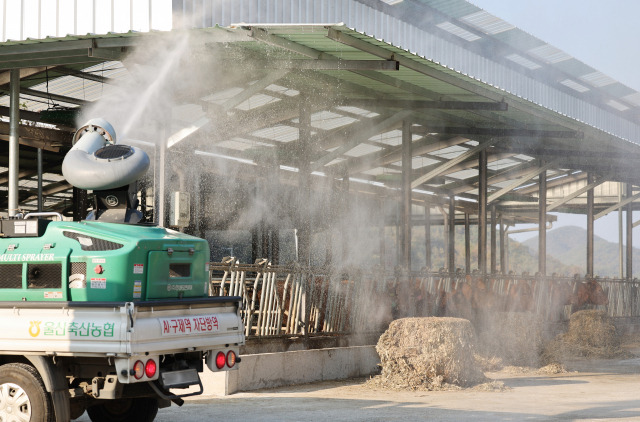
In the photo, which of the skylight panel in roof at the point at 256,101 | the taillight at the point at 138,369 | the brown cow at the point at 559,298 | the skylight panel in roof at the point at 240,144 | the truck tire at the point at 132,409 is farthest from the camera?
the brown cow at the point at 559,298

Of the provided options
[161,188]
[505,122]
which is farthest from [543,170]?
[161,188]

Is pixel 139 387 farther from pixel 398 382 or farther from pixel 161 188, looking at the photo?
pixel 398 382

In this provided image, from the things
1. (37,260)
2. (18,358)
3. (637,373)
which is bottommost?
(637,373)

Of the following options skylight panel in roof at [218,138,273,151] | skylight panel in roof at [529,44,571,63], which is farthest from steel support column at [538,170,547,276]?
skylight panel in roof at [218,138,273,151]

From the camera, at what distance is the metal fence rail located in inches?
542

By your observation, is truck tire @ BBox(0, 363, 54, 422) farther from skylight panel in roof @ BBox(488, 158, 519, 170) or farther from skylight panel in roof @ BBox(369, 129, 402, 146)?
skylight panel in roof @ BBox(488, 158, 519, 170)

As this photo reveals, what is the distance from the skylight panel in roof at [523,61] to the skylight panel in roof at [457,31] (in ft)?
5.51

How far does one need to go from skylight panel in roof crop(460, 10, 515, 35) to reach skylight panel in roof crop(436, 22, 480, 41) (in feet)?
0.79

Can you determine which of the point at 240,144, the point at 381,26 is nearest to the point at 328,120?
the point at 240,144

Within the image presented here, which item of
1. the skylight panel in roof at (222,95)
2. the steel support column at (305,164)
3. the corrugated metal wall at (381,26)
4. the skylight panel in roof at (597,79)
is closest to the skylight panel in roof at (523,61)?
the corrugated metal wall at (381,26)

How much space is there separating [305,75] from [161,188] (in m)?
4.30

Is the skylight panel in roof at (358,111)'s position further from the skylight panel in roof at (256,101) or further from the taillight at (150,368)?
the taillight at (150,368)

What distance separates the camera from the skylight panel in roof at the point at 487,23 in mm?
18703

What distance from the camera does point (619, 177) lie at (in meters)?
29.2
